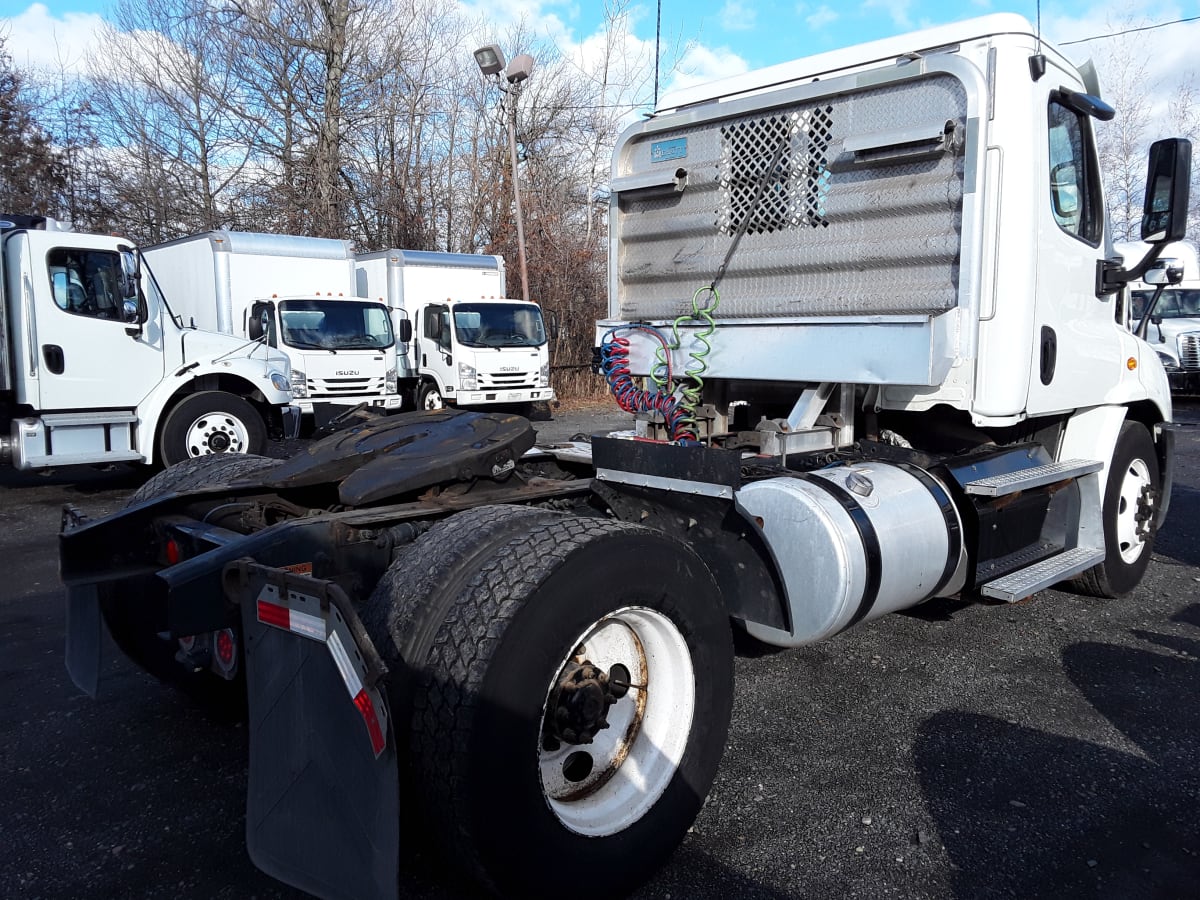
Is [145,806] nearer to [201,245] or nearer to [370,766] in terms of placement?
Answer: [370,766]

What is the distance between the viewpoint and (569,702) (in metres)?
2.62

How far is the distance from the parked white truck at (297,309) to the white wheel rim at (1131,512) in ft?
35.3

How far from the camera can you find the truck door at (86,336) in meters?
9.63

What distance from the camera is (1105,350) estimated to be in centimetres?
517

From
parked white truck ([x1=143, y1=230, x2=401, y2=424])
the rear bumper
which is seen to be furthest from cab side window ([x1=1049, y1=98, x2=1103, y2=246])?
the rear bumper

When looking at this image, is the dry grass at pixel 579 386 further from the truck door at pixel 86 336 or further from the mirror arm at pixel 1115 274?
the mirror arm at pixel 1115 274

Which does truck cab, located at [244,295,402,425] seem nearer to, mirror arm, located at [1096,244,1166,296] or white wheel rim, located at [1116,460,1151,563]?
white wheel rim, located at [1116,460,1151,563]

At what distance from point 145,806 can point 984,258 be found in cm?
404

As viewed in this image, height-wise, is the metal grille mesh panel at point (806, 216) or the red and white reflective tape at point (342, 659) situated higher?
the metal grille mesh panel at point (806, 216)

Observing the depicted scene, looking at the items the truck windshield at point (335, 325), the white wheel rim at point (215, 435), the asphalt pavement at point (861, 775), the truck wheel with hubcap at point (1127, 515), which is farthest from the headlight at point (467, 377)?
the truck wheel with hubcap at point (1127, 515)

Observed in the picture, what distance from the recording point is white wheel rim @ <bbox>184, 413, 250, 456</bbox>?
34.6 feet

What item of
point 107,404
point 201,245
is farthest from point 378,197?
point 107,404

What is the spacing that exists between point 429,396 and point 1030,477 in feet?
46.1

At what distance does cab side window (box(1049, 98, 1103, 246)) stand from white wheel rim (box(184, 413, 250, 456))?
899 cm
